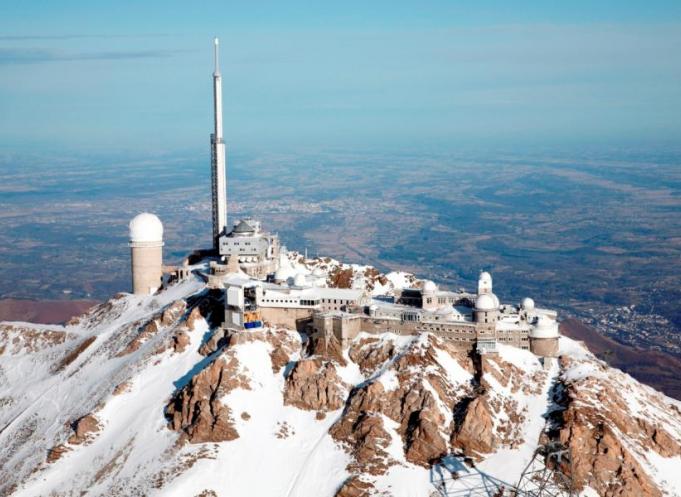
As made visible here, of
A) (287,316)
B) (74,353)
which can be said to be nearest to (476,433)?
(287,316)

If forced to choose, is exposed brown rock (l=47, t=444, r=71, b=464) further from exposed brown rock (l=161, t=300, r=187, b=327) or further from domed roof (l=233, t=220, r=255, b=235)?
domed roof (l=233, t=220, r=255, b=235)

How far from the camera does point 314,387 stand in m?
112

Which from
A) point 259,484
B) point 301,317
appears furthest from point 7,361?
point 259,484

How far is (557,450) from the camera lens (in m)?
99.6

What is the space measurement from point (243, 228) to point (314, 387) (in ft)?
139

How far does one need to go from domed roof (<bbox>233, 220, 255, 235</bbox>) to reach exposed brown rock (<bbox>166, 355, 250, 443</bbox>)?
3693 cm

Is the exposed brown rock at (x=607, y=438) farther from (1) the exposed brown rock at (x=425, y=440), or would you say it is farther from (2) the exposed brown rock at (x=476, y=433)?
(1) the exposed brown rock at (x=425, y=440)

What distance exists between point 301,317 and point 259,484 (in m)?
26.1

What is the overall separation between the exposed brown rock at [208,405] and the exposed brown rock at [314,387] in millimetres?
5141

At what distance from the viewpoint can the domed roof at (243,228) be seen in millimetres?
A: 148375

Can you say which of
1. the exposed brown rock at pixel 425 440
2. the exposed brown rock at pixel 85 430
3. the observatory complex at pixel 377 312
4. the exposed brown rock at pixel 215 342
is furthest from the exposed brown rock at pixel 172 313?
the exposed brown rock at pixel 425 440

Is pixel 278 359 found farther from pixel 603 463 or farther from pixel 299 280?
pixel 603 463

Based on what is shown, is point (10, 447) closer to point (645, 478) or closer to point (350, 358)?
point (350, 358)

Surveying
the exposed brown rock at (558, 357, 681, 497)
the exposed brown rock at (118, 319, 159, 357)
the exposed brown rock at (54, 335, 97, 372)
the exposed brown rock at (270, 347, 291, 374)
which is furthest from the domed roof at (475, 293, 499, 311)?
the exposed brown rock at (54, 335, 97, 372)
